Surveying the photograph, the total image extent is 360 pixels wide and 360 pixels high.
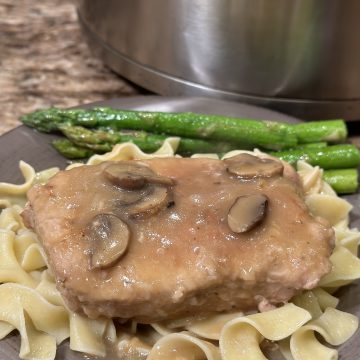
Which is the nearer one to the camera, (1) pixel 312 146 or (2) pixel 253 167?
(2) pixel 253 167

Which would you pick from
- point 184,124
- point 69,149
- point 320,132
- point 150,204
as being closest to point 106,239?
point 150,204

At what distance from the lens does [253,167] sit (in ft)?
9.83

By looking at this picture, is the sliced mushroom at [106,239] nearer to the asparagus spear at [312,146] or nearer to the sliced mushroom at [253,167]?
the sliced mushroom at [253,167]

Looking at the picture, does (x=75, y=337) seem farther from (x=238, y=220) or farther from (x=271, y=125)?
(x=271, y=125)

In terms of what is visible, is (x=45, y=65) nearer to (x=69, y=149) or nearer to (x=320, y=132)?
(x=69, y=149)

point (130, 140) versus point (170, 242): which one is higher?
point (170, 242)

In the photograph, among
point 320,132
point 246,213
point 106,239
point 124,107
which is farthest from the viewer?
point 124,107

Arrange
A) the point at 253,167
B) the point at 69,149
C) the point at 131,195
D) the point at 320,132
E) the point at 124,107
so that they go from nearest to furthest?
the point at 131,195
the point at 253,167
the point at 69,149
the point at 320,132
the point at 124,107

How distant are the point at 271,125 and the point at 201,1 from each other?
92 cm

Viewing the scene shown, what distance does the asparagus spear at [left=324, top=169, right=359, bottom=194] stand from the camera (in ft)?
11.9

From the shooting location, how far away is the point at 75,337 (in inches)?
102

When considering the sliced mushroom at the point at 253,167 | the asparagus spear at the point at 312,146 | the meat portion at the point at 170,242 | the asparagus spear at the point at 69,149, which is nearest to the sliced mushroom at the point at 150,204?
the meat portion at the point at 170,242

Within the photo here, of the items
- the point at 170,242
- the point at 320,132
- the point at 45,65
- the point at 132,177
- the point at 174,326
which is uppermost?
the point at 132,177

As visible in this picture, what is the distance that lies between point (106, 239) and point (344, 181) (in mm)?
1764
